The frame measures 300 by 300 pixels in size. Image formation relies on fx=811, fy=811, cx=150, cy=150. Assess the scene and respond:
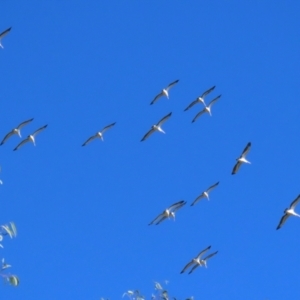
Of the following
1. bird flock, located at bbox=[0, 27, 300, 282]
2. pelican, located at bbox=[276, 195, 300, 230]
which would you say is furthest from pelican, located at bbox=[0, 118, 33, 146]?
pelican, located at bbox=[276, 195, 300, 230]

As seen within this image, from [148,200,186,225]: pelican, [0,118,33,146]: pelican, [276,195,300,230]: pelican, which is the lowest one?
[276,195,300,230]: pelican

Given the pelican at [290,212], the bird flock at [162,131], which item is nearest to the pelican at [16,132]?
the bird flock at [162,131]

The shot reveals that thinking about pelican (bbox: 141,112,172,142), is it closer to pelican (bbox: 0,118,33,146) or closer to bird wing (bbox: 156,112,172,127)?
bird wing (bbox: 156,112,172,127)

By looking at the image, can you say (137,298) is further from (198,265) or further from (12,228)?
(198,265)

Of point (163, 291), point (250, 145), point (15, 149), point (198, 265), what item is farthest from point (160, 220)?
point (163, 291)

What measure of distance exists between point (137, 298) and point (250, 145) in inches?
460

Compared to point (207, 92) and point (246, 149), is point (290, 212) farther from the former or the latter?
point (207, 92)

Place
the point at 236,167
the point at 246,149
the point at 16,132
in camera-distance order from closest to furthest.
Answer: the point at 246,149
the point at 236,167
the point at 16,132

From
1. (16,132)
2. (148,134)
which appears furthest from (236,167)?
(16,132)

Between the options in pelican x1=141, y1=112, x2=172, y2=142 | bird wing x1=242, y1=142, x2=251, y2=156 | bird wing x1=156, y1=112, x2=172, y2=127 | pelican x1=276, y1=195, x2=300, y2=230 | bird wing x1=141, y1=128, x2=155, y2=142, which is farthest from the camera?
bird wing x1=141, y1=128, x2=155, y2=142

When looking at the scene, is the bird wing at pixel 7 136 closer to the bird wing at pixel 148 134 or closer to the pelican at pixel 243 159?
the bird wing at pixel 148 134

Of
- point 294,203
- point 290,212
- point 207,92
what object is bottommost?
point 290,212

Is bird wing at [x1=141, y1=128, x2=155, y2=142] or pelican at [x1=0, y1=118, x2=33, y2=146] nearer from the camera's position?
pelican at [x1=0, y1=118, x2=33, y2=146]

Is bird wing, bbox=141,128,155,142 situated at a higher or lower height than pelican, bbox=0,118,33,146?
lower
